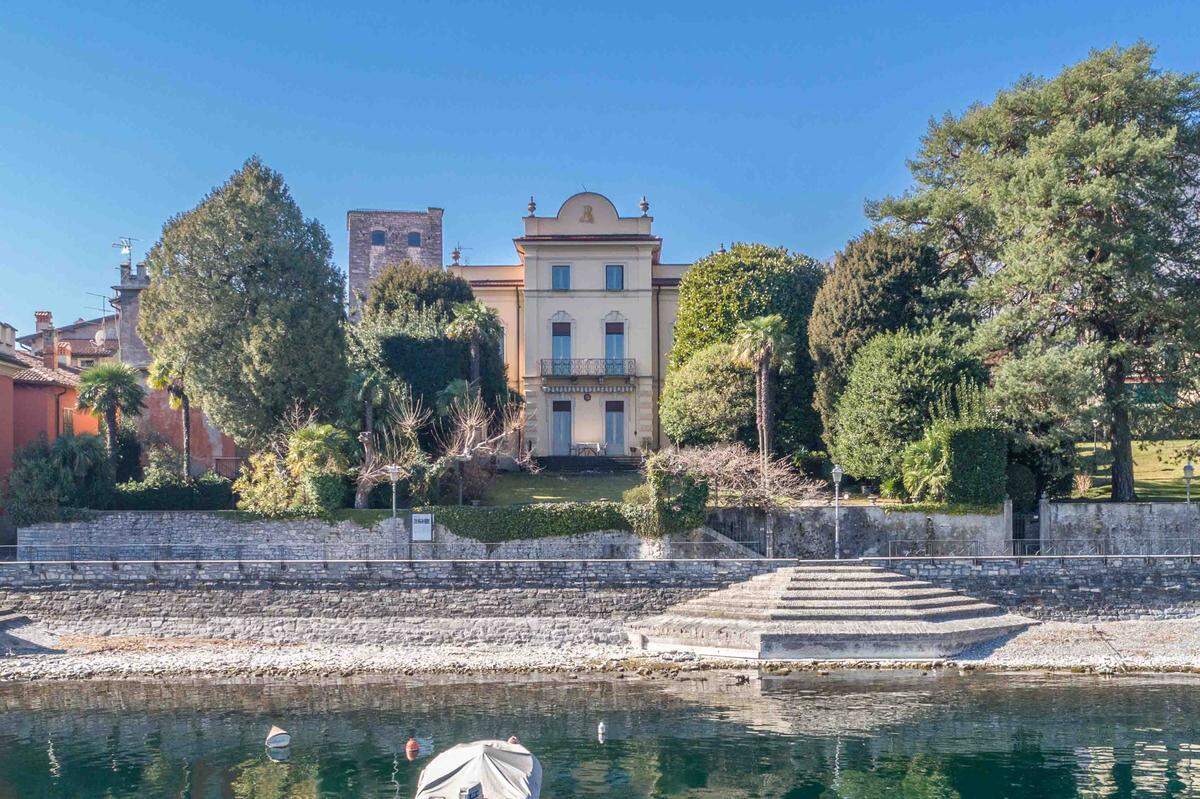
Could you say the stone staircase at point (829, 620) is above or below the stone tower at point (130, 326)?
below

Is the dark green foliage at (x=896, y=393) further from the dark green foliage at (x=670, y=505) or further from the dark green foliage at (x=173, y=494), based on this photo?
the dark green foliage at (x=173, y=494)

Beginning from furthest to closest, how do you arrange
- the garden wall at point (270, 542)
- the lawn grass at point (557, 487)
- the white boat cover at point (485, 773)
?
the lawn grass at point (557, 487) < the garden wall at point (270, 542) < the white boat cover at point (485, 773)

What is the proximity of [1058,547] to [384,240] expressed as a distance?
43.2 metres

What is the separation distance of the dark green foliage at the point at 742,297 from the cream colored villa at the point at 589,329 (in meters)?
3.36

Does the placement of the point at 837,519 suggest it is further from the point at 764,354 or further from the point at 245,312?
the point at 245,312

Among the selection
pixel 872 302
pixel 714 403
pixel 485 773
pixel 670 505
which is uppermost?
pixel 872 302

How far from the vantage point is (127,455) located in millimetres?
39719

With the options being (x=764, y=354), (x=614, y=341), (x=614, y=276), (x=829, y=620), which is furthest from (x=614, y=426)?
(x=829, y=620)

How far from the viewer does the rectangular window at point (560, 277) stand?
49250 millimetres

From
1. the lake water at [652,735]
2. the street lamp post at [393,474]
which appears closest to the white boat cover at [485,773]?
the lake water at [652,735]

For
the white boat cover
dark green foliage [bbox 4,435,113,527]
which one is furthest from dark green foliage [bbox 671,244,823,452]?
the white boat cover

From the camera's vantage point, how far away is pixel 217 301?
37469mm

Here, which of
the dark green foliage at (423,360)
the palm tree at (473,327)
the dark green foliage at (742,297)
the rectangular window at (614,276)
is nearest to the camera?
the dark green foliage at (423,360)

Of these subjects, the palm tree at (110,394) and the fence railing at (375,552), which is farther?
the palm tree at (110,394)
